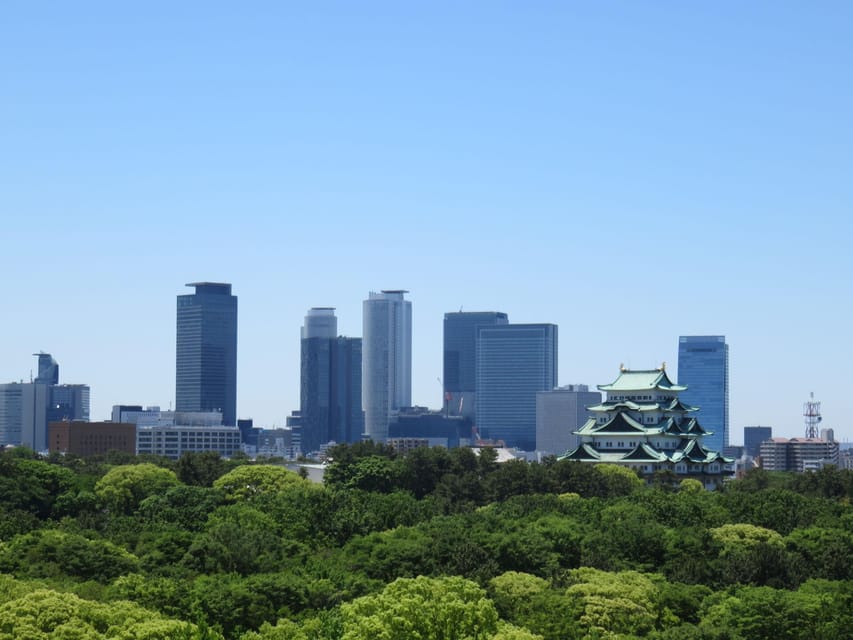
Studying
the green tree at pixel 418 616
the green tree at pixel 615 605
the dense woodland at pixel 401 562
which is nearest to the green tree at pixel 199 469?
the dense woodland at pixel 401 562

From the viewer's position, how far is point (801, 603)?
222ft

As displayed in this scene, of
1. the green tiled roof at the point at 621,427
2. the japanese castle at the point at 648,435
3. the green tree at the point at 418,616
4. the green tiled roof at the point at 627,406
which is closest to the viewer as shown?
the green tree at the point at 418,616

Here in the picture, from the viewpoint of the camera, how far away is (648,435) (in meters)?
155

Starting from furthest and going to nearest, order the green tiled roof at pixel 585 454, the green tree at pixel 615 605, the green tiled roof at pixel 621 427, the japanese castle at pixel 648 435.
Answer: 1. the green tiled roof at pixel 621 427
2. the green tiled roof at pixel 585 454
3. the japanese castle at pixel 648 435
4. the green tree at pixel 615 605

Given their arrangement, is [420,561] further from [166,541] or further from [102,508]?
[102,508]

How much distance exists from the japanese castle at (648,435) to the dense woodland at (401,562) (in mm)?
29391

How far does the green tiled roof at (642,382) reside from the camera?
16175 cm

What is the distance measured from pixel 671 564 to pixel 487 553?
33.5 ft

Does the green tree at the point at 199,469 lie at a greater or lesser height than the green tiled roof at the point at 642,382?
lesser

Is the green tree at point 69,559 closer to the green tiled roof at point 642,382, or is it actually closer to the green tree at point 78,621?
the green tree at point 78,621

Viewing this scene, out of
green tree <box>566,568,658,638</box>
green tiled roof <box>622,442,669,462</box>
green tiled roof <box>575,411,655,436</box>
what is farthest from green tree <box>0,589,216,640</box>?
green tiled roof <box>575,411,655,436</box>

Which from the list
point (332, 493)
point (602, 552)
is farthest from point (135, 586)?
point (332, 493)

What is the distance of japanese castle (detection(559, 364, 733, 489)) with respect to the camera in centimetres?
15325

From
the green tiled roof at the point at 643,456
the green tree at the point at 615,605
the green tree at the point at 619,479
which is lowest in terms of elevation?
the green tree at the point at 615,605
